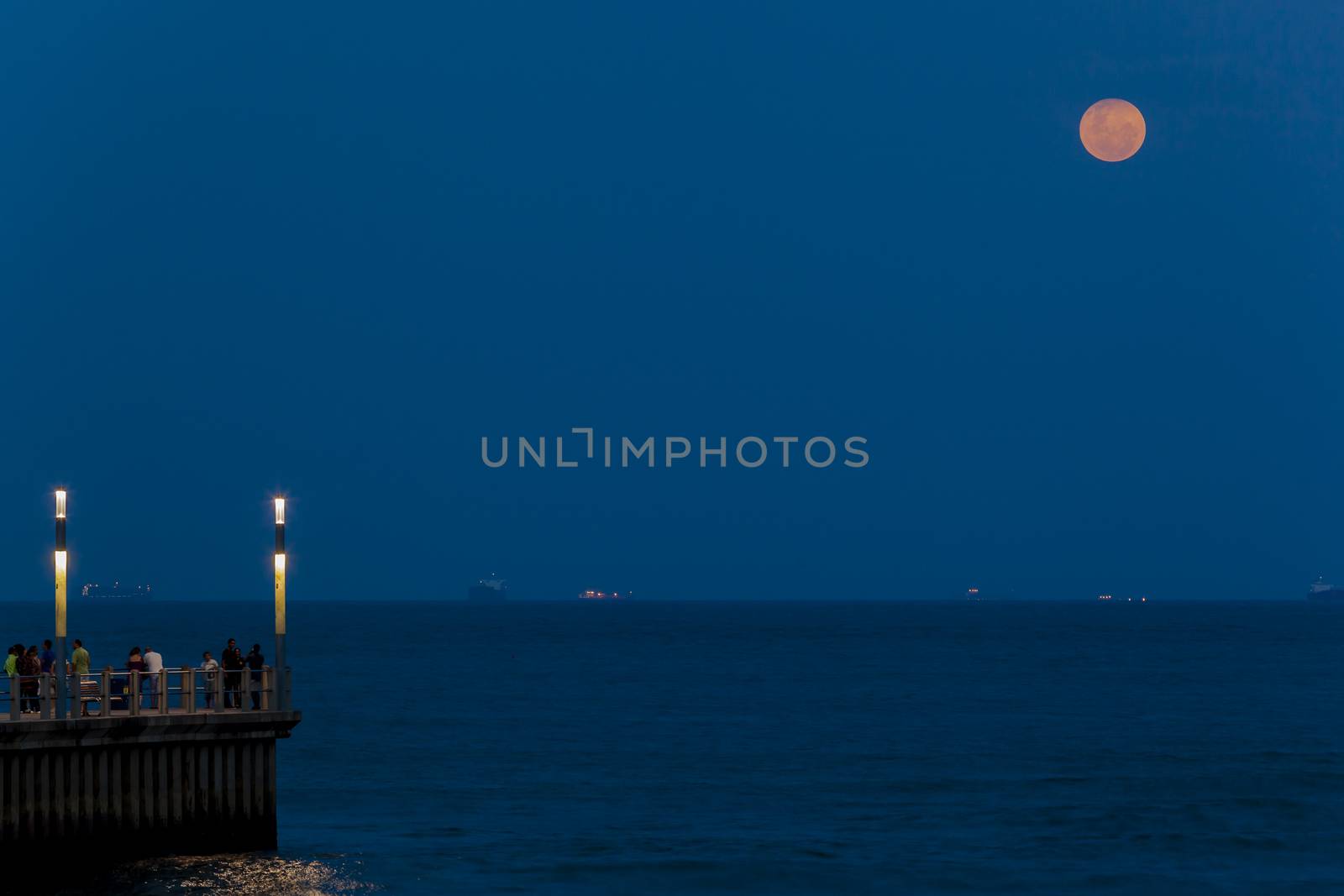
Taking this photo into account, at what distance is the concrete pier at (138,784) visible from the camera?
30750 millimetres

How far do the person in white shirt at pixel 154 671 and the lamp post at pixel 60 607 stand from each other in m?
1.44

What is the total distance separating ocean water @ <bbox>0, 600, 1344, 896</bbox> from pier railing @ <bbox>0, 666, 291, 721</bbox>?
2790 millimetres

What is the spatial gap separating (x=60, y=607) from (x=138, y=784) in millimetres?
3446

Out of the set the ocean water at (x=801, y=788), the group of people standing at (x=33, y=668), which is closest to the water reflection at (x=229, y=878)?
the ocean water at (x=801, y=788)

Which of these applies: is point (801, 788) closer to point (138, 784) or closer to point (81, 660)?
point (81, 660)

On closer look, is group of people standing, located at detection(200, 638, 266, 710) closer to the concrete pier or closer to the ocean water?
the concrete pier

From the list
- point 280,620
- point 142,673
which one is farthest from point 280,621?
point 142,673

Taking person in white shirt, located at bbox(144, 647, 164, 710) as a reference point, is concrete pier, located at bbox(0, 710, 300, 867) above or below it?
below

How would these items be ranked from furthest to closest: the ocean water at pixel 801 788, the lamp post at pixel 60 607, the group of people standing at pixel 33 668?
the ocean water at pixel 801 788
the group of people standing at pixel 33 668
the lamp post at pixel 60 607

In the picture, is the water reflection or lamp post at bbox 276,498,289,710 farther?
lamp post at bbox 276,498,289,710

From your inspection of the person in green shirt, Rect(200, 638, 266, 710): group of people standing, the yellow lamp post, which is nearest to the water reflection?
Rect(200, 638, 266, 710): group of people standing

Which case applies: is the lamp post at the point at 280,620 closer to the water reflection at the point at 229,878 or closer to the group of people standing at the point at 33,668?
the water reflection at the point at 229,878

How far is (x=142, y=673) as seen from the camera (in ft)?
104

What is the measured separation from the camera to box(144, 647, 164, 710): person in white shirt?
32.8 m
